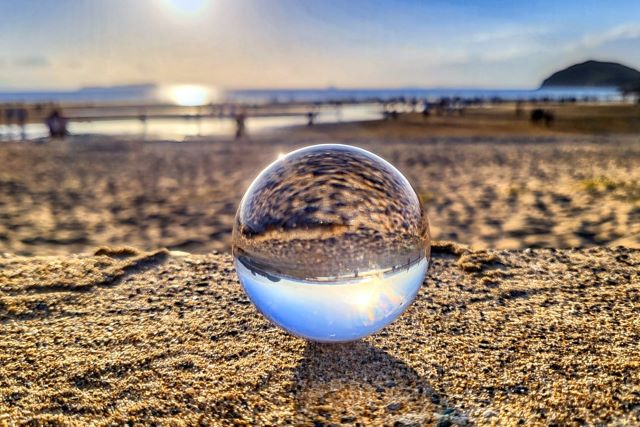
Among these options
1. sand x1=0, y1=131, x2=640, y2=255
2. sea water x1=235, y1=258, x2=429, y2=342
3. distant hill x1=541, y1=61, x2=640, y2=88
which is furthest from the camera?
distant hill x1=541, y1=61, x2=640, y2=88

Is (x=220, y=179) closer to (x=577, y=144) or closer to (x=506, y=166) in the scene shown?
(x=506, y=166)

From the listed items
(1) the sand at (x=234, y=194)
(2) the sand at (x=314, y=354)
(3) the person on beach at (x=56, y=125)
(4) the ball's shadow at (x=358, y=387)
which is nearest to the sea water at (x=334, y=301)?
(4) the ball's shadow at (x=358, y=387)

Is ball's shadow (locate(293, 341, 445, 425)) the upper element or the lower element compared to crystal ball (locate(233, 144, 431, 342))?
lower

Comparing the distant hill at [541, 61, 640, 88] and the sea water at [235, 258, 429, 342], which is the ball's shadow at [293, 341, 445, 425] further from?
the distant hill at [541, 61, 640, 88]

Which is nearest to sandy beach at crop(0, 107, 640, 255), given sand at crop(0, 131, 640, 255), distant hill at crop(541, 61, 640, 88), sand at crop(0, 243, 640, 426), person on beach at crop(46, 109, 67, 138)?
sand at crop(0, 131, 640, 255)

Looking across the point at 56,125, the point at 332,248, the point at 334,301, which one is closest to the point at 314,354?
the point at 334,301

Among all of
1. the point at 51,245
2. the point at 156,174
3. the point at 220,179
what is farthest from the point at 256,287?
the point at 156,174

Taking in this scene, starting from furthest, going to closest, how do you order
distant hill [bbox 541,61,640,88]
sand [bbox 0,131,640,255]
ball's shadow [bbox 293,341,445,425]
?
distant hill [bbox 541,61,640,88]
sand [bbox 0,131,640,255]
ball's shadow [bbox 293,341,445,425]
